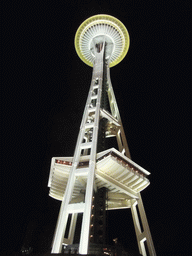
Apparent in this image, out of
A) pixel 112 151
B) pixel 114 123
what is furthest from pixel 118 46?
pixel 112 151

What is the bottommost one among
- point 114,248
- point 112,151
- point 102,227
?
point 114,248

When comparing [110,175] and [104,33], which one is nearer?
[110,175]

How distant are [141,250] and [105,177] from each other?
812 cm

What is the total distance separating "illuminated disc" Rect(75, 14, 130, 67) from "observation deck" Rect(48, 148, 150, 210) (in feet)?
87.6

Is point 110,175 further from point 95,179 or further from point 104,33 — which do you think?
point 104,33

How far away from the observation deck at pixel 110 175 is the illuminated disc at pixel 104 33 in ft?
87.6

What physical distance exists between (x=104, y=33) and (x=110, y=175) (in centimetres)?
2876

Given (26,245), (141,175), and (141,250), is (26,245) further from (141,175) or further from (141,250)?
(141,175)

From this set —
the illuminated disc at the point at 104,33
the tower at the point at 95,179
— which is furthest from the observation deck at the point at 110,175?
the illuminated disc at the point at 104,33

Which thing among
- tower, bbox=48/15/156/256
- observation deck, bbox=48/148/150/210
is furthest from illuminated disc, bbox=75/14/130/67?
observation deck, bbox=48/148/150/210

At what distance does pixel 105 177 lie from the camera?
21.9 metres

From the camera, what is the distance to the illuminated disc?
1574 inches

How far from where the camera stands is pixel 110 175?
73.4ft

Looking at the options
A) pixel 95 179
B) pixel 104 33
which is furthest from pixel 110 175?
pixel 104 33
